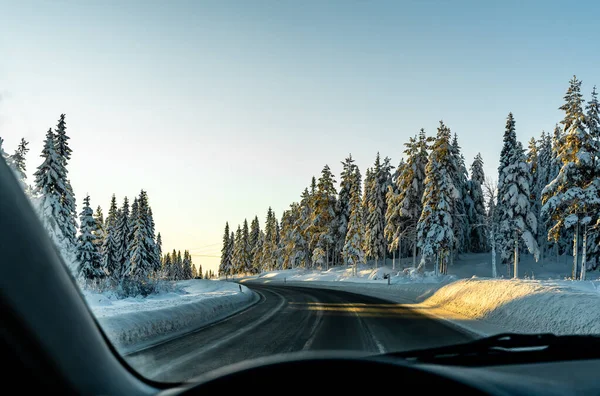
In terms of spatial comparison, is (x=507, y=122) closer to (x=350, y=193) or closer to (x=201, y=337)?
(x=350, y=193)

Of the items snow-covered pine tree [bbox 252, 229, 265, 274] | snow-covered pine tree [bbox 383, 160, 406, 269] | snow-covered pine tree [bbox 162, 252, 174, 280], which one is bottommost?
snow-covered pine tree [bbox 162, 252, 174, 280]

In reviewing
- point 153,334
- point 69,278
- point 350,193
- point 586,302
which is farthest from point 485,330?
point 350,193

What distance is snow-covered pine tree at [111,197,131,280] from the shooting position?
6438 centimetres

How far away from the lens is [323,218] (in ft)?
217

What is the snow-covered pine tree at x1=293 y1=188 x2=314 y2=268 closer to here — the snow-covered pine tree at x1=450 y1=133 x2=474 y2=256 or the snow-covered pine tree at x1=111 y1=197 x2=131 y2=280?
the snow-covered pine tree at x1=450 y1=133 x2=474 y2=256

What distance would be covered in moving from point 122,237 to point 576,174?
61445mm

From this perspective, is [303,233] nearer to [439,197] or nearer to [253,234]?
[439,197]

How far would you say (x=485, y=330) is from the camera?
396 inches

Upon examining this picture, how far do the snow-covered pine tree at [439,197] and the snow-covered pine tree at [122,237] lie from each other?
44772mm

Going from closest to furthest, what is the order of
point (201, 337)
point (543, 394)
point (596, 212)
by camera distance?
point (543, 394) < point (201, 337) < point (596, 212)

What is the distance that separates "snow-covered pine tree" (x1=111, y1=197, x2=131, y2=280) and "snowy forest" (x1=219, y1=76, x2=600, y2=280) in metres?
27.5

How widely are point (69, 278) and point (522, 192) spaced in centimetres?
4931

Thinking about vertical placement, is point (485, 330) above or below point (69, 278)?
below

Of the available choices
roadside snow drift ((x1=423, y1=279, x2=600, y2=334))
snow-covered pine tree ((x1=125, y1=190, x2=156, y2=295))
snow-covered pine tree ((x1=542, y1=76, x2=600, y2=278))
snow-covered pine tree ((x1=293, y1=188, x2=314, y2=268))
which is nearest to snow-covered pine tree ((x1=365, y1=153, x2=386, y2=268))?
snow-covered pine tree ((x1=293, y1=188, x2=314, y2=268))
